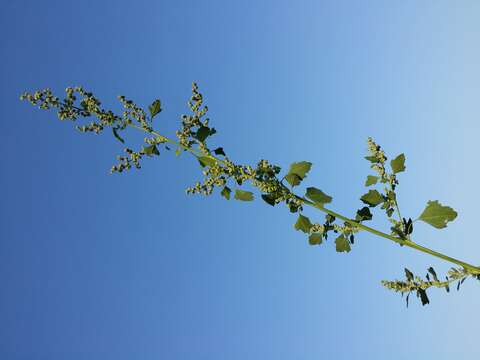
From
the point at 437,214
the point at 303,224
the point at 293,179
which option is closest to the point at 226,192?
the point at 293,179

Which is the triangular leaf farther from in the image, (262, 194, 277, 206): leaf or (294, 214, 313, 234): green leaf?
(294, 214, 313, 234): green leaf

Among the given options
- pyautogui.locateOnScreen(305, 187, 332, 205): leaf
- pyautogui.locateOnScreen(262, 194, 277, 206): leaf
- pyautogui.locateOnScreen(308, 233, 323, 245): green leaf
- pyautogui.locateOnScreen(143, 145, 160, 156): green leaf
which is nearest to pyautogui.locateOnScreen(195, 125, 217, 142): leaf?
pyautogui.locateOnScreen(143, 145, 160, 156): green leaf

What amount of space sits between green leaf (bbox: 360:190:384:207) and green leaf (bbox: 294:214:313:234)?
663 mm

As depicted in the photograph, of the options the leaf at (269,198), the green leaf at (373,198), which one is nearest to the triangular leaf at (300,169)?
the leaf at (269,198)

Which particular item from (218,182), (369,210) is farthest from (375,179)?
(218,182)

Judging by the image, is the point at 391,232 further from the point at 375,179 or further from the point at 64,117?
the point at 64,117

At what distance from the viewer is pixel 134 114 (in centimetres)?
468

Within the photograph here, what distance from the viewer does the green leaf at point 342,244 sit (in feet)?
15.1

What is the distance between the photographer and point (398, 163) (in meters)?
4.41

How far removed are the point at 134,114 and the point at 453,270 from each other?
381 centimetres

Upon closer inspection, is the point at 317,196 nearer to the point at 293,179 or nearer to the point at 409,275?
the point at 293,179

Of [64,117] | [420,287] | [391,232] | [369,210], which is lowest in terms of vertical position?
[420,287]

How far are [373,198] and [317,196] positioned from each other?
61 centimetres

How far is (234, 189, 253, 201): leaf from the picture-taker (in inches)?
178
